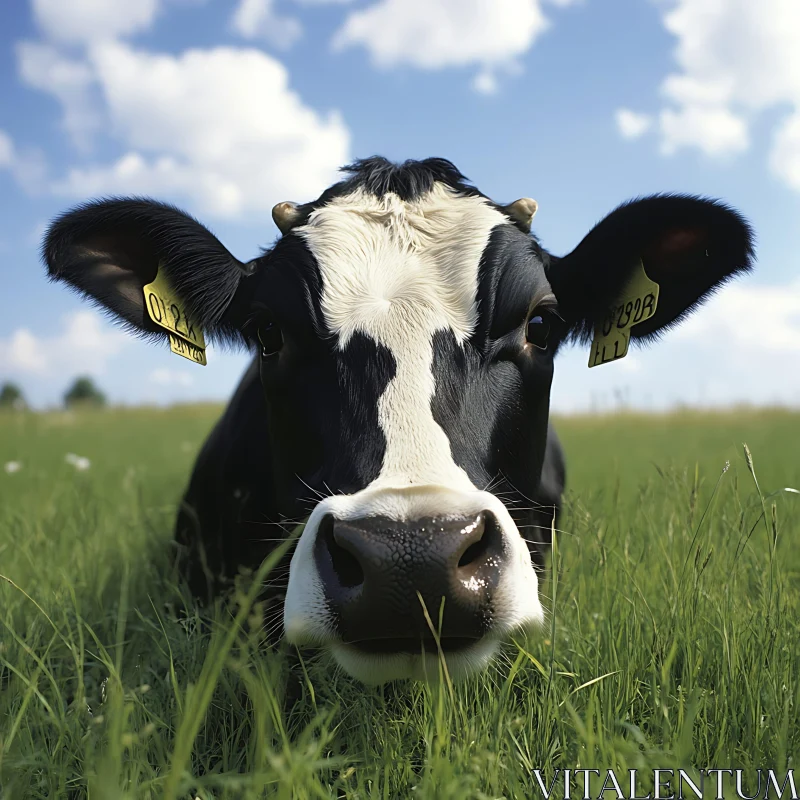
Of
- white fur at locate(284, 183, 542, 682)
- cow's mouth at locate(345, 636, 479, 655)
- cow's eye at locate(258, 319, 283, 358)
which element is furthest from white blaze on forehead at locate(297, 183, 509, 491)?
cow's mouth at locate(345, 636, 479, 655)

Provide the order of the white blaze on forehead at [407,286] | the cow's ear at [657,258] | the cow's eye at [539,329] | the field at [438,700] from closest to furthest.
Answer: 1. the field at [438,700]
2. the white blaze on forehead at [407,286]
3. the cow's eye at [539,329]
4. the cow's ear at [657,258]

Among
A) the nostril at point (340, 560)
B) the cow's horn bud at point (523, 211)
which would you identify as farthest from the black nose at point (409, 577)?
the cow's horn bud at point (523, 211)

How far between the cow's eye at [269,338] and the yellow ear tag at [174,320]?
65 cm

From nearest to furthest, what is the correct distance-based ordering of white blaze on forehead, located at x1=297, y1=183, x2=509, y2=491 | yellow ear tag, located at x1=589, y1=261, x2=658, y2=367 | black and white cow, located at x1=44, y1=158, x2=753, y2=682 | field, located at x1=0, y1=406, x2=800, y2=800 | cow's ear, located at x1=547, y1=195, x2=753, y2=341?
field, located at x1=0, y1=406, x2=800, y2=800
black and white cow, located at x1=44, y1=158, x2=753, y2=682
white blaze on forehead, located at x1=297, y1=183, x2=509, y2=491
cow's ear, located at x1=547, y1=195, x2=753, y2=341
yellow ear tag, located at x1=589, y1=261, x2=658, y2=367

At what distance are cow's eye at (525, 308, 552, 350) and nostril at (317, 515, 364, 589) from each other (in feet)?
4.75

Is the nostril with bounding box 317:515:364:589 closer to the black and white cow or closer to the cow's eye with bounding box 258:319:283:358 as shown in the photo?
the black and white cow

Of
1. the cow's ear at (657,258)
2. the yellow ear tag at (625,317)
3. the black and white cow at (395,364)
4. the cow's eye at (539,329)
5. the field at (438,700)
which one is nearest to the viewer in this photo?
the field at (438,700)

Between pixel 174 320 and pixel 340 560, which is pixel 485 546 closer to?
pixel 340 560

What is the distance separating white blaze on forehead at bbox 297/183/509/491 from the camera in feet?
7.70

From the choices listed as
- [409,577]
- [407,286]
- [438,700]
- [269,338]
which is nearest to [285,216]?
[269,338]

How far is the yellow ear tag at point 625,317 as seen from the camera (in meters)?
3.56

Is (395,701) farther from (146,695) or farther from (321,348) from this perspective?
(321,348)

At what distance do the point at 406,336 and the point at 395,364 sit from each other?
5.6 inches

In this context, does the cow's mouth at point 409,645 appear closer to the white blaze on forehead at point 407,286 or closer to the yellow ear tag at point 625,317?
the white blaze on forehead at point 407,286
